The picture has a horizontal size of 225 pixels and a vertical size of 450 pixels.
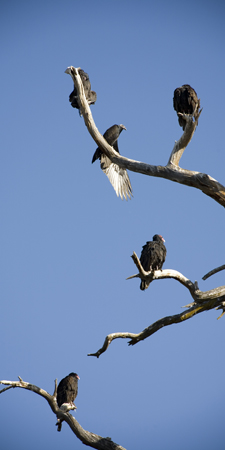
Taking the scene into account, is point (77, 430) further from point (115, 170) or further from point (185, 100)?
point (185, 100)

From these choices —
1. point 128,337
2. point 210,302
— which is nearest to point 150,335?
point 128,337

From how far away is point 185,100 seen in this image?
25.8 ft

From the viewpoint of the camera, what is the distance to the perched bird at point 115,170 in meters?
8.74

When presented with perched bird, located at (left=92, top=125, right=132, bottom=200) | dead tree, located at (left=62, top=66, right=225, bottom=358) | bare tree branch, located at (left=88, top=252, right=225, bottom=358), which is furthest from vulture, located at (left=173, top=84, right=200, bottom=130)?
bare tree branch, located at (left=88, top=252, right=225, bottom=358)

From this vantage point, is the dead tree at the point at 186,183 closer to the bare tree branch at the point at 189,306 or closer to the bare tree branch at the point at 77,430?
the bare tree branch at the point at 189,306

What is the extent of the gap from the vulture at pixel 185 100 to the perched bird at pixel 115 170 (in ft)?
4.30

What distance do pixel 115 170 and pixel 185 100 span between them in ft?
6.04

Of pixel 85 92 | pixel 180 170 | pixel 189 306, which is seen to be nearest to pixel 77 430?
pixel 189 306

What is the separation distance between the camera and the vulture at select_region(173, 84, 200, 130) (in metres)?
7.81

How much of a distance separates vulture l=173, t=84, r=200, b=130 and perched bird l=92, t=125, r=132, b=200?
51.6 inches

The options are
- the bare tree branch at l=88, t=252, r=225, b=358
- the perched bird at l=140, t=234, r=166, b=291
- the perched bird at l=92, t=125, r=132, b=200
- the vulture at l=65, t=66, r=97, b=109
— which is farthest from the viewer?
the perched bird at l=92, t=125, r=132, b=200

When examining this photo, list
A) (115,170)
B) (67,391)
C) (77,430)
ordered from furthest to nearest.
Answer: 1. (67,391)
2. (115,170)
3. (77,430)

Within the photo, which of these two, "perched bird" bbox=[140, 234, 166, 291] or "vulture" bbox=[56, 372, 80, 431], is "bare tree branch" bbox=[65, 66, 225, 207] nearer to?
"perched bird" bbox=[140, 234, 166, 291]

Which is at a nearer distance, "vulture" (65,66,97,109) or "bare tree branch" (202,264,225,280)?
"bare tree branch" (202,264,225,280)
